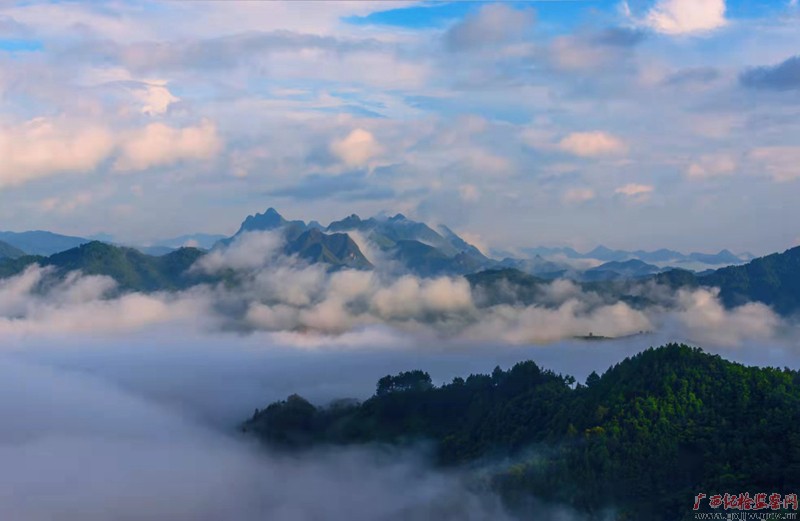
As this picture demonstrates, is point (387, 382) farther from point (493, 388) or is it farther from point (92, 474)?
point (92, 474)

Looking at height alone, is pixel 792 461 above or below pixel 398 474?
above

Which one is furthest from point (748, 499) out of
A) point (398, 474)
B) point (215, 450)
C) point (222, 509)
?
point (215, 450)

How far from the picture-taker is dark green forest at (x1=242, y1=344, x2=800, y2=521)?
92.4 m

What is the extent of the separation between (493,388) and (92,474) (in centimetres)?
9401

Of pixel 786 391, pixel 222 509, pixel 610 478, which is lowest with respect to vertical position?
pixel 222 509

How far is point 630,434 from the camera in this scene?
10706cm

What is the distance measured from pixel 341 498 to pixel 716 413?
6688 centimetres

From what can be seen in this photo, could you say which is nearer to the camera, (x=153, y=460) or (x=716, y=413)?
(x=716, y=413)

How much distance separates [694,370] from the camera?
4621 inches

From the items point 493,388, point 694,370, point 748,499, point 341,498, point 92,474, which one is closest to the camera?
point 748,499

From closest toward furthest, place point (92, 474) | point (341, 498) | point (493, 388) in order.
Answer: point (341, 498) → point (493, 388) → point (92, 474)

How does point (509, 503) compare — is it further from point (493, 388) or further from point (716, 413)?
point (493, 388)

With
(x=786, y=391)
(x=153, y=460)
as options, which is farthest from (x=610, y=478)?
(x=153, y=460)

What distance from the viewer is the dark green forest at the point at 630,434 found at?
303 ft
